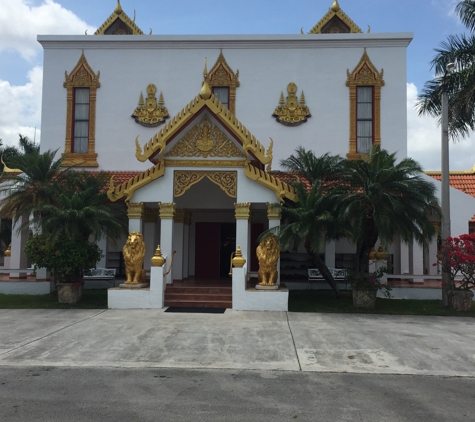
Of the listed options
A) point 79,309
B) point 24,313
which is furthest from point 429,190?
point 24,313

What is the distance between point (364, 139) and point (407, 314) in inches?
298

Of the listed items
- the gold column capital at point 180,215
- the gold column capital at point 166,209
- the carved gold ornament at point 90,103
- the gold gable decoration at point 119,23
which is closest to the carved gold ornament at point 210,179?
the gold column capital at point 166,209

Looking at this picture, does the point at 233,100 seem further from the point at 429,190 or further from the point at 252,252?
the point at 429,190

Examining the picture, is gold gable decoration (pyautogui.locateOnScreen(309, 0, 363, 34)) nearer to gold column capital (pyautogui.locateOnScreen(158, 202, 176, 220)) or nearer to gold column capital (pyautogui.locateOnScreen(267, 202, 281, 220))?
gold column capital (pyautogui.locateOnScreen(267, 202, 281, 220))

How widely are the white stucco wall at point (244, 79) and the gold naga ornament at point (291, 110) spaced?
0.21 meters

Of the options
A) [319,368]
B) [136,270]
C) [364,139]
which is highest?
[364,139]

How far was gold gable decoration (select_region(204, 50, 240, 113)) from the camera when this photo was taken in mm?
17891

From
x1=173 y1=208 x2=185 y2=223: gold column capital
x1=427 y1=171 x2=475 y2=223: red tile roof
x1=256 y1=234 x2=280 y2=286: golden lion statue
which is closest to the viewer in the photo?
x1=256 y1=234 x2=280 y2=286: golden lion statue

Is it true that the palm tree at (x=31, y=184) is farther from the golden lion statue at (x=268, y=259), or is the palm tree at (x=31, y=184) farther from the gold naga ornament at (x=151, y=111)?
the golden lion statue at (x=268, y=259)

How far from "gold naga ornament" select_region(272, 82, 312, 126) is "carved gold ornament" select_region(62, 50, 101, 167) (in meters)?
6.73

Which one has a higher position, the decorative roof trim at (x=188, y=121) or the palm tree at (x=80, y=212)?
the decorative roof trim at (x=188, y=121)

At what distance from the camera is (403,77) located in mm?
17578

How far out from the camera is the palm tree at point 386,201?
11516mm

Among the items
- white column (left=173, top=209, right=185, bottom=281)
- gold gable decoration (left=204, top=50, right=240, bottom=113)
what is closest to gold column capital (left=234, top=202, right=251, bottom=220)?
white column (left=173, top=209, right=185, bottom=281)
